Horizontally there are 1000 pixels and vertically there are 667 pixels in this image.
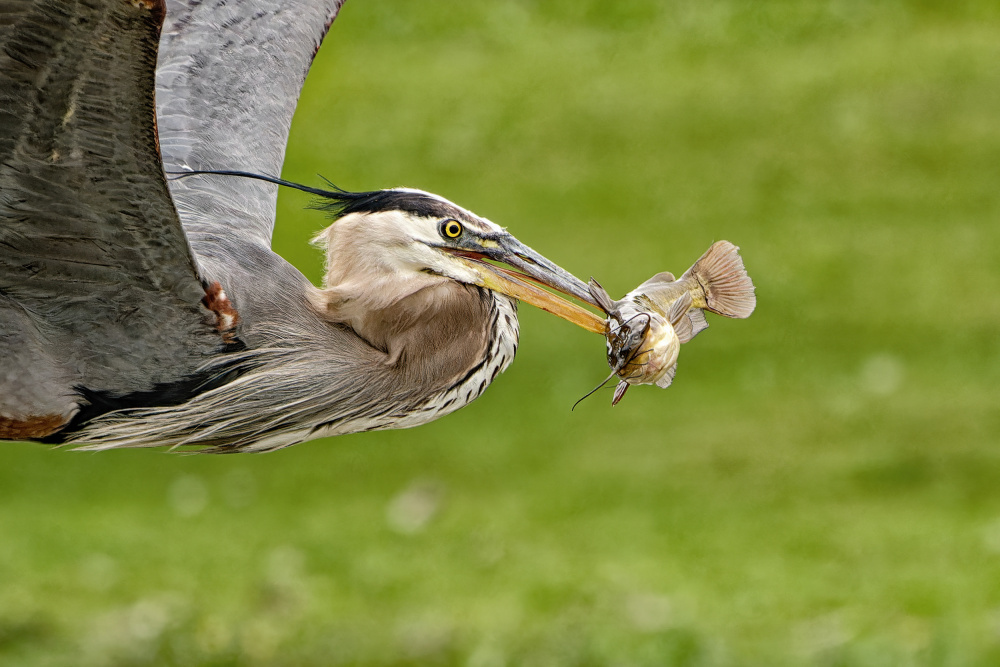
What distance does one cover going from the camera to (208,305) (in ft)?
10.3

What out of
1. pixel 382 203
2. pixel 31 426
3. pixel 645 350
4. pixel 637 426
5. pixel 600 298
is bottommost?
pixel 31 426

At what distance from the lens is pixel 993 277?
35.0ft

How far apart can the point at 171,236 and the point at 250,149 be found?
46.3 inches

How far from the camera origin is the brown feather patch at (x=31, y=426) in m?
3.21

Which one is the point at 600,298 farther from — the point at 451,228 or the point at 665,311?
the point at 451,228

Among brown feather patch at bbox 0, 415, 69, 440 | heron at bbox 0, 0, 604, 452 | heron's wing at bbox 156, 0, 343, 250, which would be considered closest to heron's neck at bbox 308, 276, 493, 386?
heron at bbox 0, 0, 604, 452

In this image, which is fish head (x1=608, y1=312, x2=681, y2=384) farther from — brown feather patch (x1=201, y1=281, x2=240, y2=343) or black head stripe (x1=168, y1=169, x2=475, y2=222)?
brown feather patch (x1=201, y1=281, x2=240, y2=343)

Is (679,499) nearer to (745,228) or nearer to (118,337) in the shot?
(745,228)

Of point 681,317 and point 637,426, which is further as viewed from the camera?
point 637,426

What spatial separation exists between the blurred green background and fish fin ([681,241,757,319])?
395cm

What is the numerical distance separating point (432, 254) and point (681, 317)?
0.54 meters

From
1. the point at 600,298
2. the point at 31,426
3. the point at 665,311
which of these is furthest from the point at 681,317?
the point at 31,426

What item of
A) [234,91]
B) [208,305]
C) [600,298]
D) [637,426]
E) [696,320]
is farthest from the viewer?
[637,426]

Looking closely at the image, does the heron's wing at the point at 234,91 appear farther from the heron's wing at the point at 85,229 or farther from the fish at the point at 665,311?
the fish at the point at 665,311
